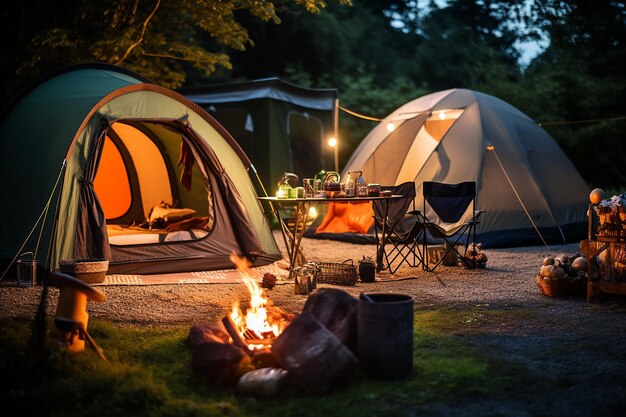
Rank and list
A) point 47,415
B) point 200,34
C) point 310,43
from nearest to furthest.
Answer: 1. point 47,415
2. point 200,34
3. point 310,43

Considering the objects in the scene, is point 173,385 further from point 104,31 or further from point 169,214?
point 104,31

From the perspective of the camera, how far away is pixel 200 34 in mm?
19844

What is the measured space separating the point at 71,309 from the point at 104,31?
9.53m

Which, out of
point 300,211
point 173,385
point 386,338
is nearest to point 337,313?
point 386,338

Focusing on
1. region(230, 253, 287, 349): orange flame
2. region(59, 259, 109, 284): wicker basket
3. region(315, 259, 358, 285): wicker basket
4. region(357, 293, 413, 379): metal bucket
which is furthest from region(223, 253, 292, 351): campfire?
region(59, 259, 109, 284): wicker basket

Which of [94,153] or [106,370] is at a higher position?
[94,153]

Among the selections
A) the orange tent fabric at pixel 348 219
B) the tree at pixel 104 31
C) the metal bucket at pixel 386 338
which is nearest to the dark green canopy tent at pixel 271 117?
the tree at pixel 104 31

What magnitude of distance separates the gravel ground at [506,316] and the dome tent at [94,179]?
721 mm

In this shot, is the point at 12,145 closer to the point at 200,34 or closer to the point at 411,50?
Result: the point at 200,34

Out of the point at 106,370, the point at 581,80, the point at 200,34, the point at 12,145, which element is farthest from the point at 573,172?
the point at 200,34

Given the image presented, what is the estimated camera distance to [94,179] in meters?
7.69

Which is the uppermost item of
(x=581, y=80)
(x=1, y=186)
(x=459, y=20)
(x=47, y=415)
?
(x=459, y=20)

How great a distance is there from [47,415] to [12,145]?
15.5ft

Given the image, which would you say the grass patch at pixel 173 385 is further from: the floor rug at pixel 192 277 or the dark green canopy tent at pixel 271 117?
the dark green canopy tent at pixel 271 117
